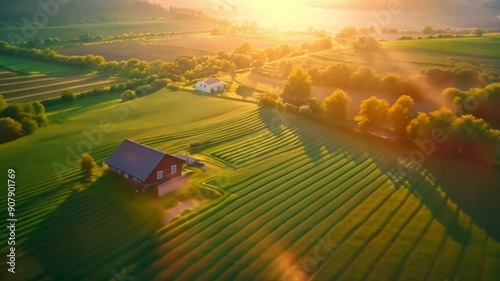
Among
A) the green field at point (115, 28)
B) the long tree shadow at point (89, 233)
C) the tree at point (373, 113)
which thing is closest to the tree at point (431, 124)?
the tree at point (373, 113)

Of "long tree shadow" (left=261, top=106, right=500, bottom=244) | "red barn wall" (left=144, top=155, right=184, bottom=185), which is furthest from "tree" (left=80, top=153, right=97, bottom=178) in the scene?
"long tree shadow" (left=261, top=106, right=500, bottom=244)

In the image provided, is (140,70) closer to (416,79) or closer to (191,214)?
(416,79)

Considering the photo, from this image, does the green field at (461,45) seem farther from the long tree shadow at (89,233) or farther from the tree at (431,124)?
the long tree shadow at (89,233)

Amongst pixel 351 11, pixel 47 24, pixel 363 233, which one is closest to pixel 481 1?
pixel 351 11

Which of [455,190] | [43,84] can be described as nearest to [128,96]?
[43,84]

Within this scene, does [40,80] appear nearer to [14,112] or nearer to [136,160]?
[14,112]

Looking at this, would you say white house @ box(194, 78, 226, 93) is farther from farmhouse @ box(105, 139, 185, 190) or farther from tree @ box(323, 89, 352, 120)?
farmhouse @ box(105, 139, 185, 190)

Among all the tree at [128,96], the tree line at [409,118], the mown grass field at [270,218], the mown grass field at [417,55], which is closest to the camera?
the mown grass field at [270,218]
